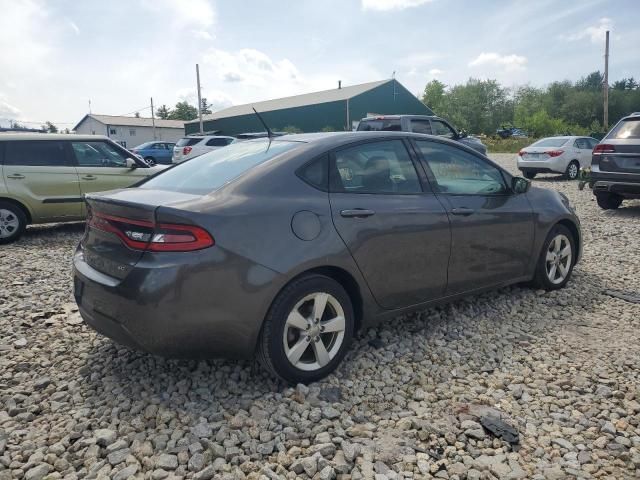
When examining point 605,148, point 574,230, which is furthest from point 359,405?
point 605,148

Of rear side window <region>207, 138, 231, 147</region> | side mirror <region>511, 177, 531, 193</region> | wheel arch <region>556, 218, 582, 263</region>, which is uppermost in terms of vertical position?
rear side window <region>207, 138, 231, 147</region>

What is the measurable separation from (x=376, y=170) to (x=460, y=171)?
90 cm

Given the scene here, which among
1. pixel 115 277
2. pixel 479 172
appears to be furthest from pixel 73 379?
pixel 479 172

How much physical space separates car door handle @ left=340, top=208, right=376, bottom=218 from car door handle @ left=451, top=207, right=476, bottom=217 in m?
0.81

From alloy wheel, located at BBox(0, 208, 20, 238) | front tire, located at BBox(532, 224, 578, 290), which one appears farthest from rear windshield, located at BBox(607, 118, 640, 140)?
alloy wheel, located at BBox(0, 208, 20, 238)

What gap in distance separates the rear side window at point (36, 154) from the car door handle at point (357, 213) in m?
6.15

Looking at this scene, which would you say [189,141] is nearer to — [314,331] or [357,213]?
[357,213]

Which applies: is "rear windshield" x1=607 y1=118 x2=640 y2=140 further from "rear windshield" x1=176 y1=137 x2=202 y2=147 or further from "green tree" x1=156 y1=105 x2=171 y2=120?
"green tree" x1=156 y1=105 x2=171 y2=120

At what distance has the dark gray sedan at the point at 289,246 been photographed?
8.42 ft

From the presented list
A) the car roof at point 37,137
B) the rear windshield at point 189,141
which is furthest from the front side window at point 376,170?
the rear windshield at point 189,141

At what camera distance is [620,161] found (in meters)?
8.39

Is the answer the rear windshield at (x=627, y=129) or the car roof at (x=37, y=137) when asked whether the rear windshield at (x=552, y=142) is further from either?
the car roof at (x=37, y=137)

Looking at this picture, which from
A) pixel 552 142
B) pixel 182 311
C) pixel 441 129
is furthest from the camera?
pixel 552 142

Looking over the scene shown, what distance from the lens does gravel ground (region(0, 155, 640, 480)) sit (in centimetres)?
232
